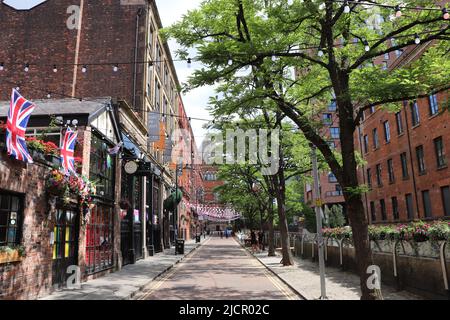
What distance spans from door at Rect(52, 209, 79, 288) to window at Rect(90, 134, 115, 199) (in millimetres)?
2046

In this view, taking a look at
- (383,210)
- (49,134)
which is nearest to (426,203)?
(383,210)

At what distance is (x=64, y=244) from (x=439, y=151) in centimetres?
2480

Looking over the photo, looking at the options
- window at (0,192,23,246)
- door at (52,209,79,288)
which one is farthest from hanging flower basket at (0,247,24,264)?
door at (52,209,79,288)

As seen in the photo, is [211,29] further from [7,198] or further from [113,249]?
[113,249]

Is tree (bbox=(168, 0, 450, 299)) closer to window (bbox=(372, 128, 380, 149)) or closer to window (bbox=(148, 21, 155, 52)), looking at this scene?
window (bbox=(148, 21, 155, 52))

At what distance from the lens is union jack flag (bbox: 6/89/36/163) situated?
8555mm

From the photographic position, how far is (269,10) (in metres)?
10.5

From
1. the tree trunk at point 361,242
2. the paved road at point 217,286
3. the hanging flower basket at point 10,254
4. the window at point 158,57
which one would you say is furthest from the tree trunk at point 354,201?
the window at point 158,57

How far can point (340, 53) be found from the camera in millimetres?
11234

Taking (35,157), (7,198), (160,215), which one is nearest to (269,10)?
(35,157)

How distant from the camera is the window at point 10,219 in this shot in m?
9.03

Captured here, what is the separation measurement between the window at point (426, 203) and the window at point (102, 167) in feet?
75.0

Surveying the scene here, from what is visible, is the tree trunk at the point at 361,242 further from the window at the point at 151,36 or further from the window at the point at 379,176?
the window at the point at 379,176
